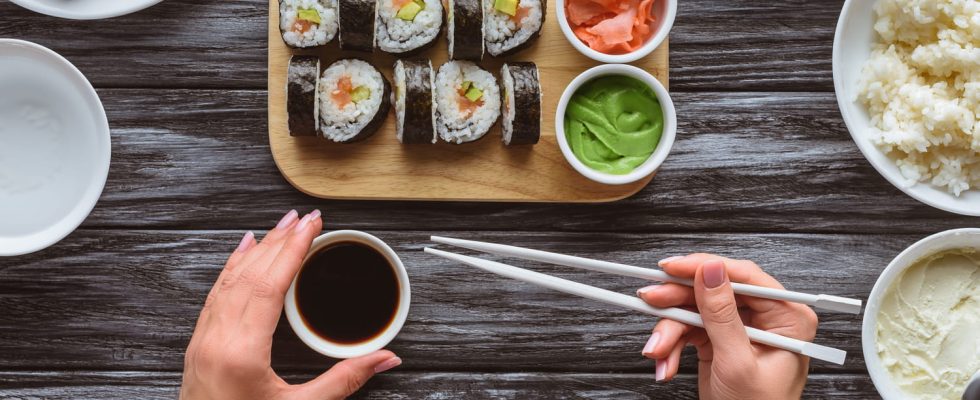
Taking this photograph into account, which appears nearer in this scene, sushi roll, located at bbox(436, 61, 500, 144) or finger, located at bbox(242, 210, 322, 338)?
finger, located at bbox(242, 210, 322, 338)

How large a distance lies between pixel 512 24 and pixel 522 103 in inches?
8.0

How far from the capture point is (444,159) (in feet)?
6.46

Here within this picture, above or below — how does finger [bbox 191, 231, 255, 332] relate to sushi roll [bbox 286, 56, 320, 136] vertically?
below

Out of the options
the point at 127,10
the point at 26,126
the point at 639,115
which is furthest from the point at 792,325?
the point at 26,126

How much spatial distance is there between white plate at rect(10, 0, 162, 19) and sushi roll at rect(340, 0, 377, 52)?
0.49 m

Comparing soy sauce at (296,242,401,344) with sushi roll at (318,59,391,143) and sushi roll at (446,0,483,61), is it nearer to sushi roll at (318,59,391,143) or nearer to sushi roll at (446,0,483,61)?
sushi roll at (318,59,391,143)

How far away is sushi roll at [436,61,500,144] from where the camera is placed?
6.34 ft

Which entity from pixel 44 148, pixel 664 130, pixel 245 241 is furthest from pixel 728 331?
pixel 44 148

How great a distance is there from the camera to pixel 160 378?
2061 mm

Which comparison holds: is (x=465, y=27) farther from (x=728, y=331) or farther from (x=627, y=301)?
(x=728, y=331)

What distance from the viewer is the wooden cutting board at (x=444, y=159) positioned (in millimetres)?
1943

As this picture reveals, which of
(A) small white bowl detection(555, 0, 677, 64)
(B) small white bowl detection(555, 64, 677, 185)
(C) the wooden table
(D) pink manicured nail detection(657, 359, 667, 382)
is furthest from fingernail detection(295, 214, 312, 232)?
(D) pink manicured nail detection(657, 359, 667, 382)

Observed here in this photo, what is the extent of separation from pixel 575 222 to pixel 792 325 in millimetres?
586

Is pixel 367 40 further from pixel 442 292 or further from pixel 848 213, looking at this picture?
pixel 848 213
